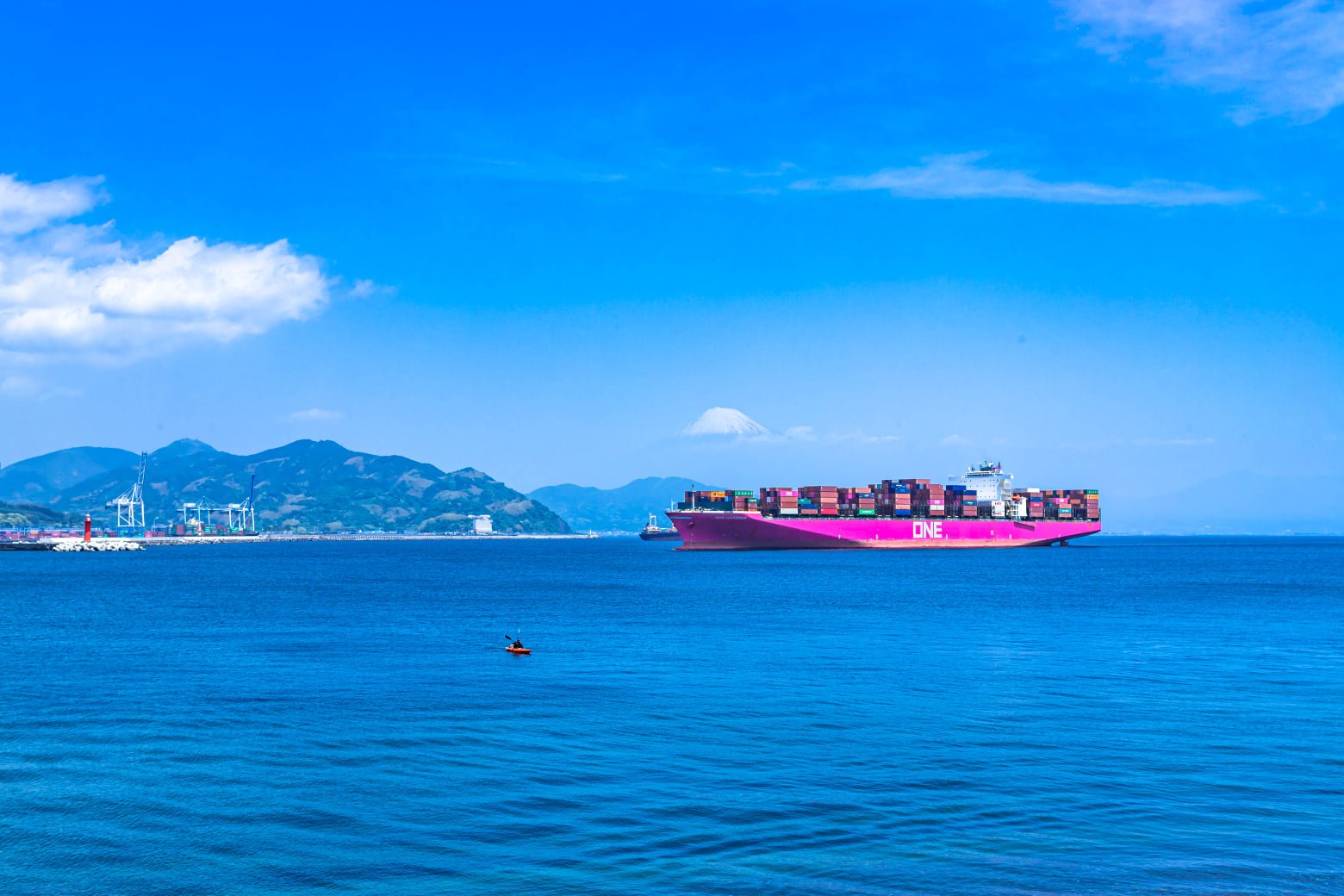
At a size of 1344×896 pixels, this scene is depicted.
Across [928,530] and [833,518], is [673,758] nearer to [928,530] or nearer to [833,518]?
[833,518]

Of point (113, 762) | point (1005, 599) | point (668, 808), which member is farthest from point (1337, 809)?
point (1005, 599)

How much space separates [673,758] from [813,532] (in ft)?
490

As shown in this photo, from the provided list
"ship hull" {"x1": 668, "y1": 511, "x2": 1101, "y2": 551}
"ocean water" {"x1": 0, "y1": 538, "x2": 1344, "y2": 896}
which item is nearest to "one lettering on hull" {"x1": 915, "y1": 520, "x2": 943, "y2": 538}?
"ship hull" {"x1": 668, "y1": 511, "x2": 1101, "y2": 551}

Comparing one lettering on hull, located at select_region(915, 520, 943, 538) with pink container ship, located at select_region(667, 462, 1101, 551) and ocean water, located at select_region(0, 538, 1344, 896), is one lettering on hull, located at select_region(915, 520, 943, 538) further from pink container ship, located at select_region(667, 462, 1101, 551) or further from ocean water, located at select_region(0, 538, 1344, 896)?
ocean water, located at select_region(0, 538, 1344, 896)

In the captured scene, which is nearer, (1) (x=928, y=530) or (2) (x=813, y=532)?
(2) (x=813, y=532)

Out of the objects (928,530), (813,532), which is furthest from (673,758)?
(928,530)

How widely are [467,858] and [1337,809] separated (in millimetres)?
17763

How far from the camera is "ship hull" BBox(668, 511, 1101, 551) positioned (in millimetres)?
170625

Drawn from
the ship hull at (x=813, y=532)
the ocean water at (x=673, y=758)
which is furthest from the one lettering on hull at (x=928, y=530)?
the ocean water at (x=673, y=758)

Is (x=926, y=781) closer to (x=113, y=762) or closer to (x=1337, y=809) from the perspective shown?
(x=1337, y=809)

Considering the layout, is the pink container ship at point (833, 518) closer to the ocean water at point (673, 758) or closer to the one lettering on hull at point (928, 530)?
the one lettering on hull at point (928, 530)

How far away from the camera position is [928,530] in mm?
185500

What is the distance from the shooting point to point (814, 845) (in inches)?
757

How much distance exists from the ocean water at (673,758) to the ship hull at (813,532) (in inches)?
4341
